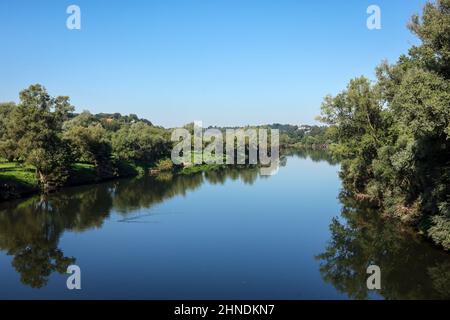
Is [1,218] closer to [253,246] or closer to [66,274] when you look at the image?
[66,274]

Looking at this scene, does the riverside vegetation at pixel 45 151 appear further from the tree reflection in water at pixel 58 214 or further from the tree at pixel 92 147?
the tree reflection in water at pixel 58 214

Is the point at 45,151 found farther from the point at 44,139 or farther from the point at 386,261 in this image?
the point at 386,261

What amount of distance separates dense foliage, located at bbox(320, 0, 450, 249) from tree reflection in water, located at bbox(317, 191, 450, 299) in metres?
1.21

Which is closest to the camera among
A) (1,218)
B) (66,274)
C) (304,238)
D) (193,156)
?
(66,274)

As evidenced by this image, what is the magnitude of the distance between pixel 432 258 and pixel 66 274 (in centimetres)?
1970

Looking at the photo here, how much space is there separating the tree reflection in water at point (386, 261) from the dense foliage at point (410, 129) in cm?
121

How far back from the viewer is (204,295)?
60.1 ft

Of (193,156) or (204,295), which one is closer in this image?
(204,295)

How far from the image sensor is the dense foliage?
63.1 ft

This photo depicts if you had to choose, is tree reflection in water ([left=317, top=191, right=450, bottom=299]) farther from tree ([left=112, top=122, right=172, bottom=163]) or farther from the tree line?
tree ([left=112, top=122, right=172, bottom=163])

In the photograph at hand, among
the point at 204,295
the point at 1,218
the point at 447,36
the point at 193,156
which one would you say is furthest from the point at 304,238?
the point at 193,156

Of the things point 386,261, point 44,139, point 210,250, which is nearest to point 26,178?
point 44,139

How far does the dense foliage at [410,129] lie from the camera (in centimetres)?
1923

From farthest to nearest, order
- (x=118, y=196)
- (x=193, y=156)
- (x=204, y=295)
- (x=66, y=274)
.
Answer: (x=193, y=156)
(x=118, y=196)
(x=66, y=274)
(x=204, y=295)
